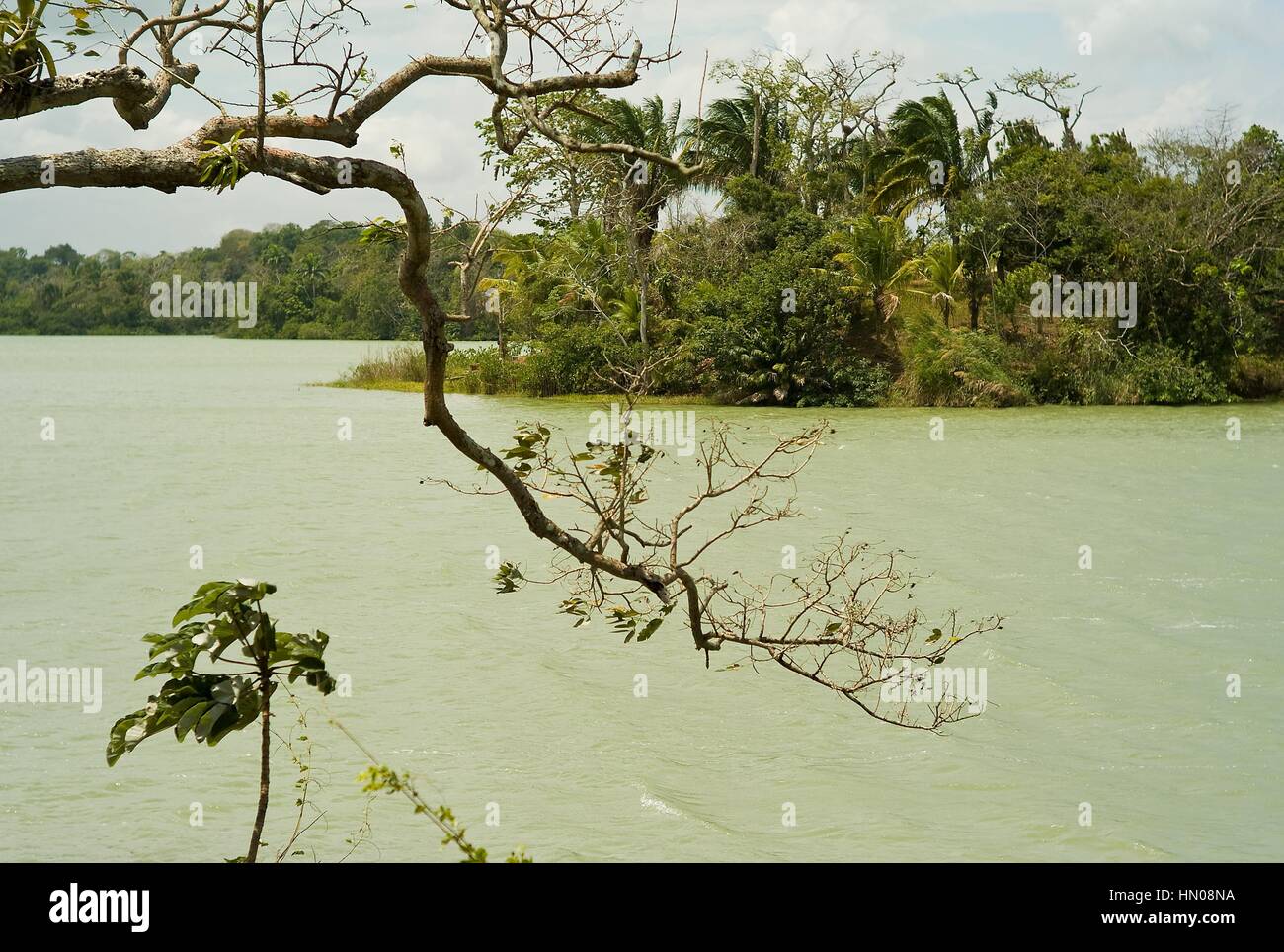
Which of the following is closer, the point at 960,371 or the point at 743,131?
the point at 960,371

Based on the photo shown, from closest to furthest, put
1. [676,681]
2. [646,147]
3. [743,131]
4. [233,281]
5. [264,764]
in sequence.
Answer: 1. [264,764]
2. [676,681]
3. [646,147]
4. [743,131]
5. [233,281]

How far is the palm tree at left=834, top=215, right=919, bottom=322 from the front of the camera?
30.3 meters

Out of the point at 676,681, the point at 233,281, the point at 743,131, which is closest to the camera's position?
the point at 676,681

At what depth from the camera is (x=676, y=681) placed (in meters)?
9.04

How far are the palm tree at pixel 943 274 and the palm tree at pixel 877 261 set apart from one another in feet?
1.33

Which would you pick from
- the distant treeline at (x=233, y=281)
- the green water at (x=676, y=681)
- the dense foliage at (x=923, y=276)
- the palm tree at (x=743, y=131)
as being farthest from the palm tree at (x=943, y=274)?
the distant treeline at (x=233, y=281)

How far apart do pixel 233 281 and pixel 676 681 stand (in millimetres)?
85159

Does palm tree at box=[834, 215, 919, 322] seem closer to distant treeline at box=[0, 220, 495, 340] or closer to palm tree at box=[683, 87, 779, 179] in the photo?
palm tree at box=[683, 87, 779, 179]

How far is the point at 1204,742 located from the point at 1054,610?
308cm

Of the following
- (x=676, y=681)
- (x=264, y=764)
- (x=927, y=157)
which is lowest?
(x=676, y=681)

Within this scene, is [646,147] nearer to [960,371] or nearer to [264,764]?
[960,371]

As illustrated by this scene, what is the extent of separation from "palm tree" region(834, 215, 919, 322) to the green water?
38.1 feet

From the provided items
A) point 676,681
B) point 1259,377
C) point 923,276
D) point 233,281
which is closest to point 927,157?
point 923,276
